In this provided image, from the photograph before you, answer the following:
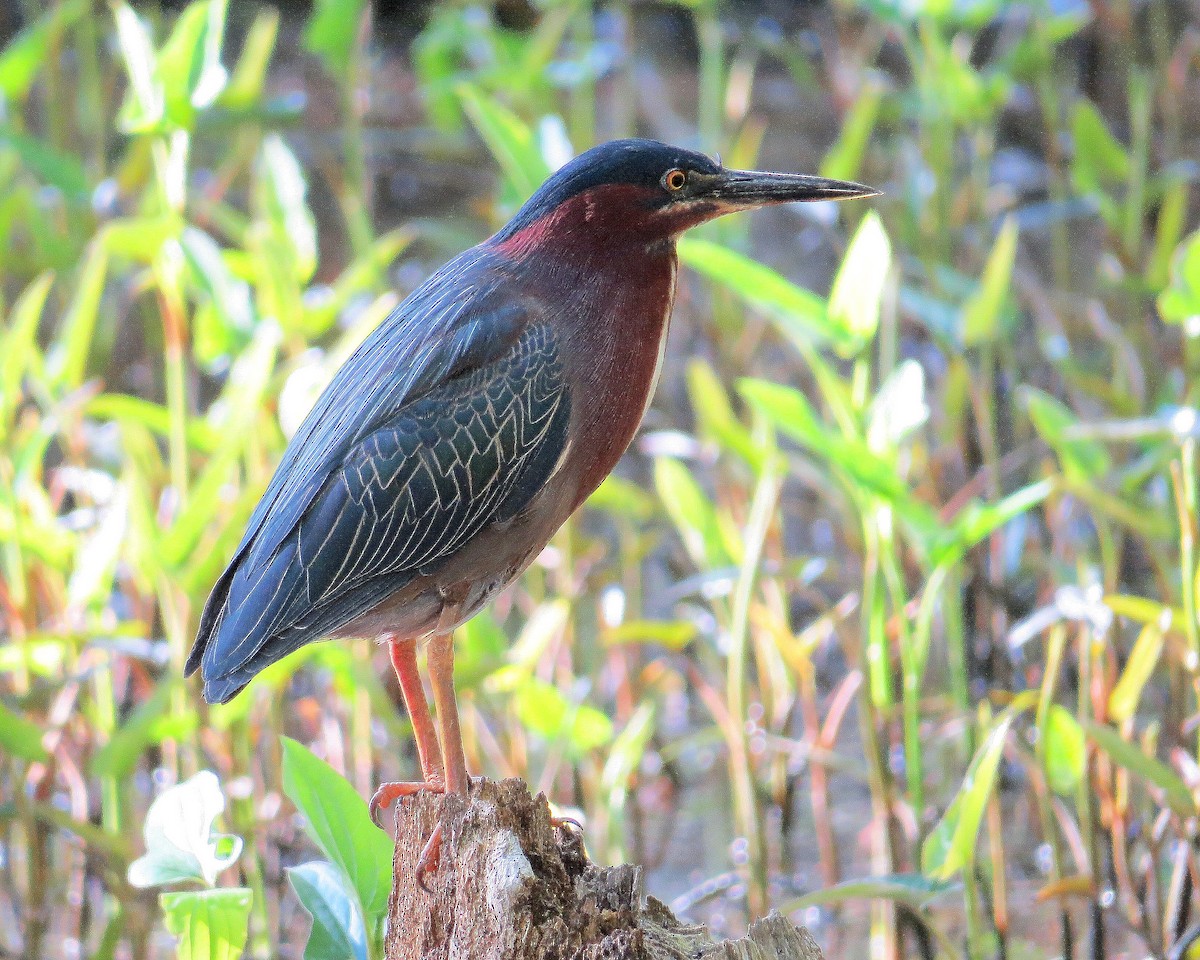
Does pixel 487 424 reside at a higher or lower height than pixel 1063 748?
higher

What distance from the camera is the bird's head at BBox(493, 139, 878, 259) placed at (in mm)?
2229

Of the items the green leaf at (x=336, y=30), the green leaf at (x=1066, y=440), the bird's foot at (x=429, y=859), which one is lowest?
the bird's foot at (x=429, y=859)

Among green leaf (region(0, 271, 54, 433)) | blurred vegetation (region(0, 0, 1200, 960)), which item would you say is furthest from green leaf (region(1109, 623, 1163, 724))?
green leaf (region(0, 271, 54, 433))

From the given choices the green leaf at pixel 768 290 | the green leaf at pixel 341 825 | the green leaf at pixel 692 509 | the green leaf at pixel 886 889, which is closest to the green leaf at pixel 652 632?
the green leaf at pixel 692 509

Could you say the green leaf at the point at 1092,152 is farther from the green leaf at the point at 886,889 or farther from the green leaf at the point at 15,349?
the green leaf at the point at 15,349

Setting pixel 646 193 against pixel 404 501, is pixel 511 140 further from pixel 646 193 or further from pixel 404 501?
Result: pixel 404 501

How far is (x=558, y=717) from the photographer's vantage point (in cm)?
305

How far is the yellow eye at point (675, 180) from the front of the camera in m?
2.24

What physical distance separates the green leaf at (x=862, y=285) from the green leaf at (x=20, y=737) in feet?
5.42

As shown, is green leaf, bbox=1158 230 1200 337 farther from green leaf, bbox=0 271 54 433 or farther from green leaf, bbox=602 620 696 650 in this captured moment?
green leaf, bbox=0 271 54 433

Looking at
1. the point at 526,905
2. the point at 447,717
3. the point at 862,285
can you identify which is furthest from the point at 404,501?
the point at 862,285

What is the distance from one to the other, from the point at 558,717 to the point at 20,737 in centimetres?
102

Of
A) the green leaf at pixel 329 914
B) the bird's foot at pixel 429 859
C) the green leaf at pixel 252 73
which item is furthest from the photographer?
the green leaf at pixel 252 73

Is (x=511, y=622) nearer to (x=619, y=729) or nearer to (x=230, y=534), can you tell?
(x=619, y=729)
